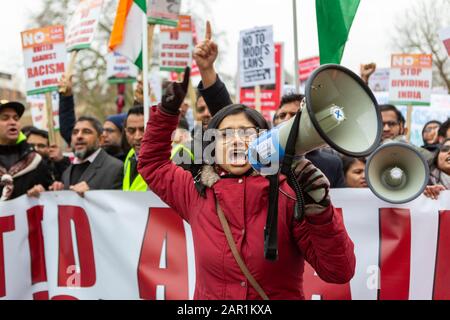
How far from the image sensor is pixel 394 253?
3.79m

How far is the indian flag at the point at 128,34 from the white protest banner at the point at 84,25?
0.46 metres

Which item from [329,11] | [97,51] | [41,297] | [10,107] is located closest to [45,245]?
[41,297]

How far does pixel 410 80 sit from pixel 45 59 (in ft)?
14.1

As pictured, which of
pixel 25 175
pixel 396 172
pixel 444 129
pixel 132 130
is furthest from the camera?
pixel 444 129

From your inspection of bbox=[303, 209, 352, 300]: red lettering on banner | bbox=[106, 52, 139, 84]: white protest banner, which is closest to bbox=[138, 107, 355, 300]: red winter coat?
bbox=[303, 209, 352, 300]: red lettering on banner

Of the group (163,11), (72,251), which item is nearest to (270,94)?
(163,11)

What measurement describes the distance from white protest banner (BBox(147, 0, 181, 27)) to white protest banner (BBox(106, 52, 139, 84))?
494 centimetres

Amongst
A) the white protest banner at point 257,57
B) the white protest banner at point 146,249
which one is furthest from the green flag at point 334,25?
the white protest banner at point 257,57

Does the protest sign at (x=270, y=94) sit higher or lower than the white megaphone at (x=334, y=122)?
higher

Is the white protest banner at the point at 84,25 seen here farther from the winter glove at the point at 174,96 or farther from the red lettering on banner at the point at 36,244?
the winter glove at the point at 174,96

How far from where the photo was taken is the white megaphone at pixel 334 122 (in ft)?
5.86

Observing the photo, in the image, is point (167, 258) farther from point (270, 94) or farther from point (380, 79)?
point (380, 79)
